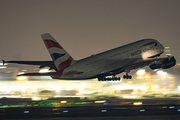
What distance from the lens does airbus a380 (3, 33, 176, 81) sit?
137ft

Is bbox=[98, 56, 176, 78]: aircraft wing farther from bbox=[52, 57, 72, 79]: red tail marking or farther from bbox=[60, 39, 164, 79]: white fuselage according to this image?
bbox=[52, 57, 72, 79]: red tail marking

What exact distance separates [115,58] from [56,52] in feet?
38.8

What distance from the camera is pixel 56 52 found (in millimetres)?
41406

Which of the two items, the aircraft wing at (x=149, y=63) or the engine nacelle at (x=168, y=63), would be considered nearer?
the aircraft wing at (x=149, y=63)

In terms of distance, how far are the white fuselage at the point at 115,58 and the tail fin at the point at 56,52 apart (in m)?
1.22

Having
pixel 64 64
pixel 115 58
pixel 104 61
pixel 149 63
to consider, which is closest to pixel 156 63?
pixel 149 63

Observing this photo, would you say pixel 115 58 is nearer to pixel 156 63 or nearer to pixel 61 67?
pixel 156 63

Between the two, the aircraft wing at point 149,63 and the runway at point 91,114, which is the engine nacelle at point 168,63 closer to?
the aircraft wing at point 149,63

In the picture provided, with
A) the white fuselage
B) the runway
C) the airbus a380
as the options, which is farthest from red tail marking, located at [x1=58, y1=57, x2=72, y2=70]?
the runway

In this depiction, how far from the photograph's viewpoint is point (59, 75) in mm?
41625

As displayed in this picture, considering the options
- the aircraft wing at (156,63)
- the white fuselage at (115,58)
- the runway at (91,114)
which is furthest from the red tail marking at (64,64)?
the aircraft wing at (156,63)

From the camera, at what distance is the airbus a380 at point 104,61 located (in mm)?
41688

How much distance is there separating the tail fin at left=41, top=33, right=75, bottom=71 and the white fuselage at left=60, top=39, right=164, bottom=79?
1.22m

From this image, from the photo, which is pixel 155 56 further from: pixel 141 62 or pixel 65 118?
pixel 65 118
